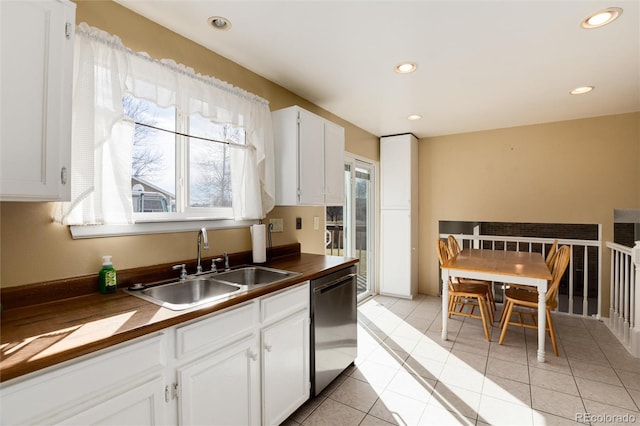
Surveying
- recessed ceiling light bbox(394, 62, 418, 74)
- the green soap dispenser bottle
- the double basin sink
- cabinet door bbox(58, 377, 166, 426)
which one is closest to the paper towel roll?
the double basin sink

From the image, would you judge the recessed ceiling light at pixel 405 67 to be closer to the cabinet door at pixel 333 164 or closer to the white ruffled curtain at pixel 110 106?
the cabinet door at pixel 333 164

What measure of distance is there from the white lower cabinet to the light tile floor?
1.47 ft

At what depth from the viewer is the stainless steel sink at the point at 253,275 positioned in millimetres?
2117

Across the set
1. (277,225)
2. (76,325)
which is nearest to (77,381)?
(76,325)

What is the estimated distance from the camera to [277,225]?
9.20 ft

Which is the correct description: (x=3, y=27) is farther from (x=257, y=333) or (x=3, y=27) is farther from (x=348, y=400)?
(x=348, y=400)

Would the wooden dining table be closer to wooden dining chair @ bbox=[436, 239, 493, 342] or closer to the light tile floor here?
wooden dining chair @ bbox=[436, 239, 493, 342]

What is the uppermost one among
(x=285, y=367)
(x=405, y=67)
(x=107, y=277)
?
(x=405, y=67)

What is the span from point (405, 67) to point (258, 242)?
176cm

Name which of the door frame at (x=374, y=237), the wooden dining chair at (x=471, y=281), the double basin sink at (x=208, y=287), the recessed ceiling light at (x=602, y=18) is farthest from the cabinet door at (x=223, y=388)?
the door frame at (x=374, y=237)

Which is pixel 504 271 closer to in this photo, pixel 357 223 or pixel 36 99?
pixel 357 223

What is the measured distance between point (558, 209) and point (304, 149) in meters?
3.44

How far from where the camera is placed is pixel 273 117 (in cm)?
264

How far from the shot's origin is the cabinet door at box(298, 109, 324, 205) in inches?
102
